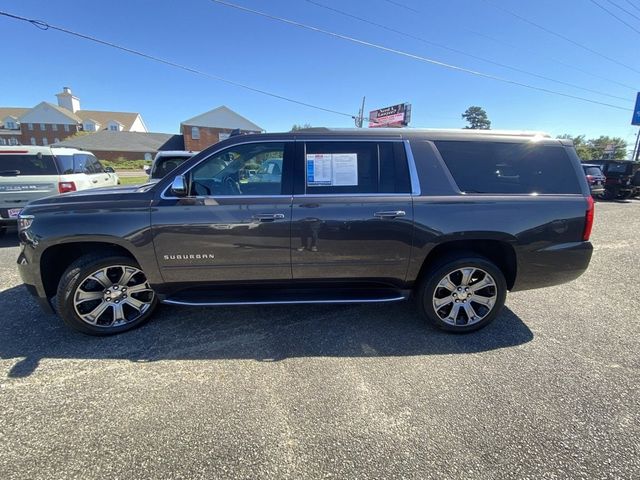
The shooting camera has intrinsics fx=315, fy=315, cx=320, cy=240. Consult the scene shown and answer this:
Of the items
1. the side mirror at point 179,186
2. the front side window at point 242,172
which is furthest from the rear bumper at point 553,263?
the side mirror at point 179,186

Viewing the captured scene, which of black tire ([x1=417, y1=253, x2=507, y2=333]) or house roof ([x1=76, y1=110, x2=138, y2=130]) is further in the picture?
house roof ([x1=76, y1=110, x2=138, y2=130])

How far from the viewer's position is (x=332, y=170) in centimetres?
294

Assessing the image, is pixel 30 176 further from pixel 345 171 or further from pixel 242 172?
pixel 345 171

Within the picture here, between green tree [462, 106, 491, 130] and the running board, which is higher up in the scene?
green tree [462, 106, 491, 130]

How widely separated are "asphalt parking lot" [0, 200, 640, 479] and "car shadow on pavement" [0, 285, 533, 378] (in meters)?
0.02

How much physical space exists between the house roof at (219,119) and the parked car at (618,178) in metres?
37.4

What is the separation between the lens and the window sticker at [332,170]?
293 cm

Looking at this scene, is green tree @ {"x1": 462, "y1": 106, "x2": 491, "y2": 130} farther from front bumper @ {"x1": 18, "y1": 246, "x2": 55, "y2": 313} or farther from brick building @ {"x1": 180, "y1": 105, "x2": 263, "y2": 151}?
front bumper @ {"x1": 18, "y1": 246, "x2": 55, "y2": 313}

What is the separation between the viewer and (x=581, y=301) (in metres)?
3.90

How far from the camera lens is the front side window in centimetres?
295

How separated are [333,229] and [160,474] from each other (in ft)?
6.76

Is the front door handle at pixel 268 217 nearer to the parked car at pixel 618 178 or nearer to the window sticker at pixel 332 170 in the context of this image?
the window sticker at pixel 332 170

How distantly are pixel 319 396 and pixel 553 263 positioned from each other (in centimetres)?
255

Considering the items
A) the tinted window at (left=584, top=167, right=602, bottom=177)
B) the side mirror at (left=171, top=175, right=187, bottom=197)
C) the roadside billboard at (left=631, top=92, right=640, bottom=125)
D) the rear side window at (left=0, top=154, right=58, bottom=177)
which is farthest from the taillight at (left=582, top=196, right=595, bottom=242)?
the roadside billboard at (left=631, top=92, right=640, bottom=125)
